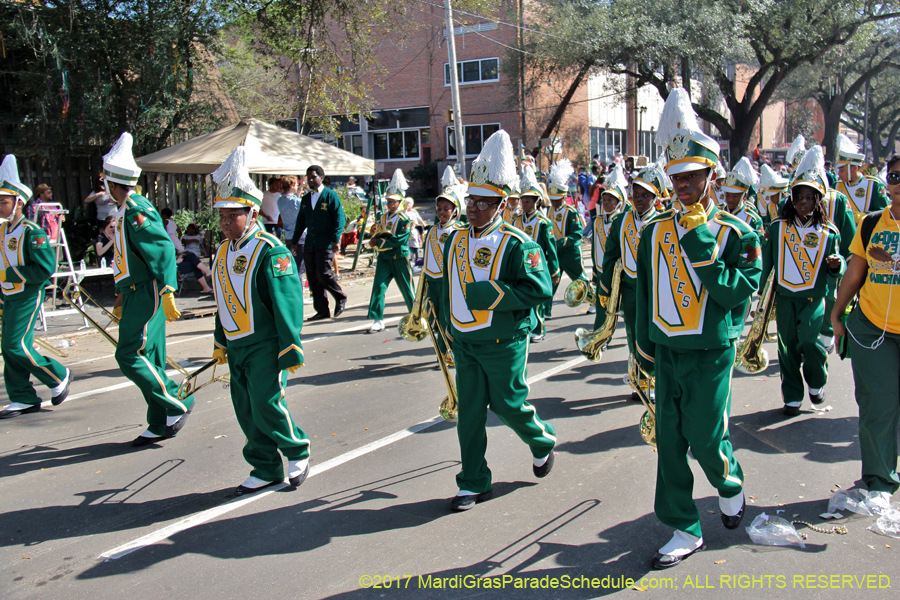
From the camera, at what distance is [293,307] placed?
465 cm

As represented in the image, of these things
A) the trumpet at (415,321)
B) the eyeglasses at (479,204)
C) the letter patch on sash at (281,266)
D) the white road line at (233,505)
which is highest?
the eyeglasses at (479,204)

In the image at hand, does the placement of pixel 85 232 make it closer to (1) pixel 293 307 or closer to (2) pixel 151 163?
(2) pixel 151 163

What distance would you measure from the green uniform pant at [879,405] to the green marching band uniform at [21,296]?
6107 mm

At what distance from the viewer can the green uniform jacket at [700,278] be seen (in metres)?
3.58

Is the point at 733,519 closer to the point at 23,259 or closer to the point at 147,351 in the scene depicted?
the point at 147,351

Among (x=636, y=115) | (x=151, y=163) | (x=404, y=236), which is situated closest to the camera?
(x=404, y=236)

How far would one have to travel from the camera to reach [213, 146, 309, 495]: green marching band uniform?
15.1ft

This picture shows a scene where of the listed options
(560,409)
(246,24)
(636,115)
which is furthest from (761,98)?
(560,409)

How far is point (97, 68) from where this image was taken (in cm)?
1423

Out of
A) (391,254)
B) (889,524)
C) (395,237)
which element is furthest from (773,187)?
(889,524)

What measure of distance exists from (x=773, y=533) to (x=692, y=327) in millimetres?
1270

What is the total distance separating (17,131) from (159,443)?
36.7ft

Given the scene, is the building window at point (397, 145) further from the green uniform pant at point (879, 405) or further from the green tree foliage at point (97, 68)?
the green uniform pant at point (879, 405)

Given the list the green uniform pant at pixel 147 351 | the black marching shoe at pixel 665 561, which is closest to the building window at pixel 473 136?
the green uniform pant at pixel 147 351
